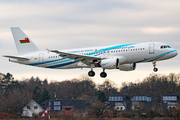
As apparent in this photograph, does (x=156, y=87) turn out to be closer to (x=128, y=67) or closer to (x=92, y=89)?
(x=92, y=89)

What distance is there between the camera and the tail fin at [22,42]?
65.9 metres

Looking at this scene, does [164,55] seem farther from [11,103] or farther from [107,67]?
[11,103]

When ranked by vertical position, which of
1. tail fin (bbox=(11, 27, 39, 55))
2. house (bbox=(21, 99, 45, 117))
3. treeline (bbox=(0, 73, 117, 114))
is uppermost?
tail fin (bbox=(11, 27, 39, 55))

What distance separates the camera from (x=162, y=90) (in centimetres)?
12712

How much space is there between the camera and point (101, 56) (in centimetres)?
5734

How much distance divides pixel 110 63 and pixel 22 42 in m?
21.2

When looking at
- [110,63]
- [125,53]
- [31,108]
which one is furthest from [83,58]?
[31,108]

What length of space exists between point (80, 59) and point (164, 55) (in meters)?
14.6

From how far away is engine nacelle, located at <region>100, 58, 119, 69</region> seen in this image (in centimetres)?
5538

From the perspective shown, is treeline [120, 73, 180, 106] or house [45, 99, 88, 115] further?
treeline [120, 73, 180, 106]

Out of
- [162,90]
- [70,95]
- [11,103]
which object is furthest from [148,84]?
[11,103]

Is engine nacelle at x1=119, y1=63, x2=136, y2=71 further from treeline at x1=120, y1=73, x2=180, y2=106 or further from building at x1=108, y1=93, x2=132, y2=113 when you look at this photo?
treeline at x1=120, y1=73, x2=180, y2=106

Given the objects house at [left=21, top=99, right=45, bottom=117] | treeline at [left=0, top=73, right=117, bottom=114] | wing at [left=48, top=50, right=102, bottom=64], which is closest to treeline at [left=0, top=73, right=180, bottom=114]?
treeline at [left=0, top=73, right=117, bottom=114]

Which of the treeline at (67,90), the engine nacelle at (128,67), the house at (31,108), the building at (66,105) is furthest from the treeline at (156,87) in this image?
the engine nacelle at (128,67)
